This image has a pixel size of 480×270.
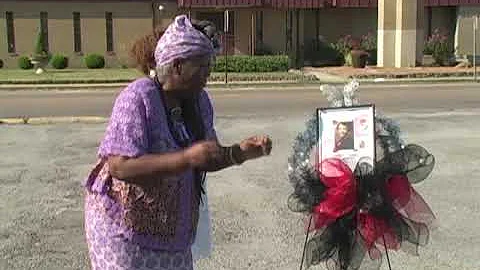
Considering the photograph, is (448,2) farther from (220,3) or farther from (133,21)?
(133,21)

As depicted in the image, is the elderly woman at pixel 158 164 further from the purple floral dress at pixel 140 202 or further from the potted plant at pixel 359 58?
the potted plant at pixel 359 58

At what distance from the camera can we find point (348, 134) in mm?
3816

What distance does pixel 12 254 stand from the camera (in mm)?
5922

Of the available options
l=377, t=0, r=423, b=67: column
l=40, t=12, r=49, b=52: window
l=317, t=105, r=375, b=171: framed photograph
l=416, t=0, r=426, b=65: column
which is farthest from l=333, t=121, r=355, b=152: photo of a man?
l=40, t=12, r=49, b=52: window

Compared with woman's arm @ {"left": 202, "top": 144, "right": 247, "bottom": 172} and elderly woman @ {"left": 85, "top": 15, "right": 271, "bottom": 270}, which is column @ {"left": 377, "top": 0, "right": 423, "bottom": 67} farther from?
woman's arm @ {"left": 202, "top": 144, "right": 247, "bottom": 172}

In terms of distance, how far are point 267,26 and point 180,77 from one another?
117 feet

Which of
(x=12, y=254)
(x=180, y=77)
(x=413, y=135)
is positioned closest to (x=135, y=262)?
(x=180, y=77)

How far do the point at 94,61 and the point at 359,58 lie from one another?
1178 cm

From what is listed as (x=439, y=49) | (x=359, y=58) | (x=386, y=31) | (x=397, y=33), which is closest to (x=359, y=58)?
(x=359, y=58)

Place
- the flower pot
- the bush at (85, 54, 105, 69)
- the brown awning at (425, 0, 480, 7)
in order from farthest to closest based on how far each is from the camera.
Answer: the brown awning at (425, 0, 480, 7) → the bush at (85, 54, 105, 69) → the flower pot

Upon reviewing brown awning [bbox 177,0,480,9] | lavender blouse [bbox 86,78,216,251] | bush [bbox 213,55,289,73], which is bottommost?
bush [bbox 213,55,289,73]

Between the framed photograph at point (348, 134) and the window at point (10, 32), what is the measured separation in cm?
3501

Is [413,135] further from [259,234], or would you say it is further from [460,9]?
[460,9]

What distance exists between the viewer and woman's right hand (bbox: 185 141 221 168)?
2.46m
